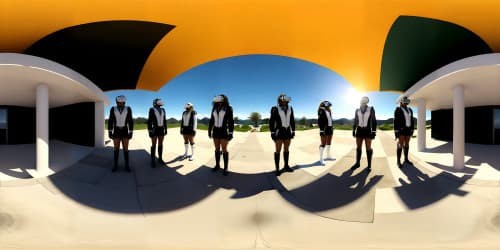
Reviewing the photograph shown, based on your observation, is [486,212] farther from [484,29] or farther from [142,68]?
[142,68]

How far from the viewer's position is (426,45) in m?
6.75

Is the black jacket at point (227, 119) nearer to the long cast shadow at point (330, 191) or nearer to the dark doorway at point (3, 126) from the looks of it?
the long cast shadow at point (330, 191)

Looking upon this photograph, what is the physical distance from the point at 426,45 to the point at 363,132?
4.86m

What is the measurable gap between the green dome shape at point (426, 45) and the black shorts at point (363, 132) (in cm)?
399

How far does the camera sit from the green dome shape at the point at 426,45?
6.01 meters

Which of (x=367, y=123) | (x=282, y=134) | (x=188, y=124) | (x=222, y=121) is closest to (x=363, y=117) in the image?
(x=367, y=123)

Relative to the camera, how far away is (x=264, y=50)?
8.02 m

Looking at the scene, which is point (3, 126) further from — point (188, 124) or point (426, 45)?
point (426, 45)

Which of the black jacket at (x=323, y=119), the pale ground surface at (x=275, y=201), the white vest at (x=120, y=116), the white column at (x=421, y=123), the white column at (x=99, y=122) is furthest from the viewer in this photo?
the white column at (x=99, y=122)

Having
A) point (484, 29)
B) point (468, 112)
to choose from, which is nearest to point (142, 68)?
point (484, 29)

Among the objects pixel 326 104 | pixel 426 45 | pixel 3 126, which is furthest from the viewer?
pixel 3 126

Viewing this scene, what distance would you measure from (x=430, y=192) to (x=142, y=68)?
1135 cm

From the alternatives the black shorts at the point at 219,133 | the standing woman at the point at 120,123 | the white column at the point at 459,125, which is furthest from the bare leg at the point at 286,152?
the white column at the point at 459,125

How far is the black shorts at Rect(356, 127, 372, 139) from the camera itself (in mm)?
5027
